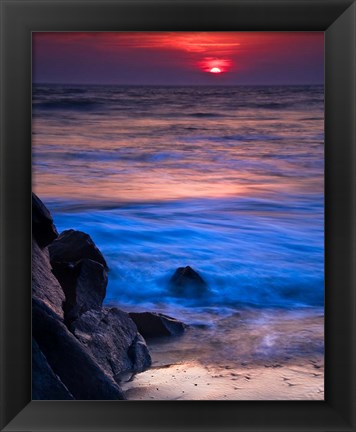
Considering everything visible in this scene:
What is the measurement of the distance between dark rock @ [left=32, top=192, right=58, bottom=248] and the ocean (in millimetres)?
74

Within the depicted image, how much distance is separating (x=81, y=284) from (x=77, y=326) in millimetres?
187

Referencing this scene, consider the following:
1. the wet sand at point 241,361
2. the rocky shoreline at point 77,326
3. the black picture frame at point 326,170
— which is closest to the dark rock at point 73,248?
the rocky shoreline at point 77,326

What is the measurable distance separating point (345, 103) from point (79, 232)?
4.04 feet

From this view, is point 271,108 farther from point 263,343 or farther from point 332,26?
point 263,343

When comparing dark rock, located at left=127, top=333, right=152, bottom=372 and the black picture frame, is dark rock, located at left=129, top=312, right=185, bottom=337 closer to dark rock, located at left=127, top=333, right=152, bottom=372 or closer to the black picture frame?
dark rock, located at left=127, top=333, right=152, bottom=372

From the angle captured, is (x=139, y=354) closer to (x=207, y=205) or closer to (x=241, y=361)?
(x=241, y=361)

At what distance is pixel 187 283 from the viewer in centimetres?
285

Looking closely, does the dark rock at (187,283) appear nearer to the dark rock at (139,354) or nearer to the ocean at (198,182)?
the ocean at (198,182)

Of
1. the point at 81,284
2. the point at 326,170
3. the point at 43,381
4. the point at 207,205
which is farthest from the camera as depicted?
the point at 81,284

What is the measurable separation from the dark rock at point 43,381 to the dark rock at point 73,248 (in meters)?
0.45

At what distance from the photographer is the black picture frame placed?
8.04ft

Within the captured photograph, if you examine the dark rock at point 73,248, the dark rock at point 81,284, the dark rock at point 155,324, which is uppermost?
the dark rock at point 73,248

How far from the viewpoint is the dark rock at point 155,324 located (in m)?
2.83

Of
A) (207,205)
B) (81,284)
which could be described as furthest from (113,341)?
(207,205)
